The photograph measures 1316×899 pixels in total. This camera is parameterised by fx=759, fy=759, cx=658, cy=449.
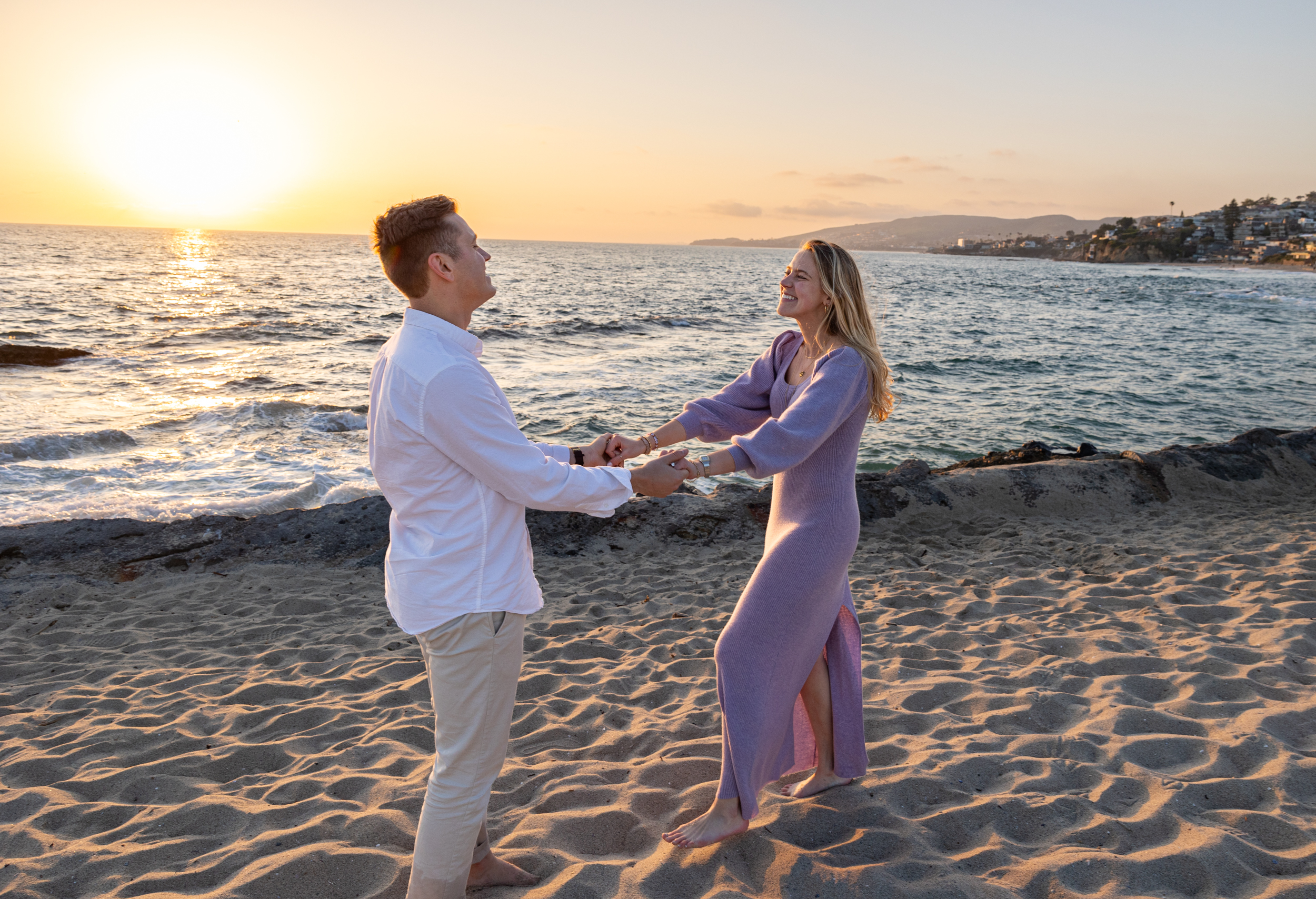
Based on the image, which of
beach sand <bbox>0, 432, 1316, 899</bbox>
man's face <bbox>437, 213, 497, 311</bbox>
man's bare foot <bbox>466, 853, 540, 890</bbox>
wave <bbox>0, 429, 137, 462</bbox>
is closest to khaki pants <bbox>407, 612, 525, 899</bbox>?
man's bare foot <bbox>466, 853, 540, 890</bbox>

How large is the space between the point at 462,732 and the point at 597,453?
109cm

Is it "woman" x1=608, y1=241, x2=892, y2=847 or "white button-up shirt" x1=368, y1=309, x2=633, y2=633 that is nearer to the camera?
"white button-up shirt" x1=368, y1=309, x2=633, y2=633

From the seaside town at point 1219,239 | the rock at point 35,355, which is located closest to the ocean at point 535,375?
the rock at point 35,355

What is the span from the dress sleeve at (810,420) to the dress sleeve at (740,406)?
496 mm

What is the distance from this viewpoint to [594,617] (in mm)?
5320

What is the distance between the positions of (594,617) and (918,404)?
12.6 m

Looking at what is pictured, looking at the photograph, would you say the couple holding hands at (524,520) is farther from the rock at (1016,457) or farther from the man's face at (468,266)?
the rock at (1016,457)

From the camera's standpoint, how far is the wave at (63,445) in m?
10.4

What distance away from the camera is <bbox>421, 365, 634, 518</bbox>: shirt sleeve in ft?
6.64

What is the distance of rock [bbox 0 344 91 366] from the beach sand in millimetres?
14255

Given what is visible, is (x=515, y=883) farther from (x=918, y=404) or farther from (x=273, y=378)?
(x=273, y=378)

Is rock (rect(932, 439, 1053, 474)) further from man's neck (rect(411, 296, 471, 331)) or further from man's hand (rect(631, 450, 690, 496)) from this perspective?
man's neck (rect(411, 296, 471, 331))

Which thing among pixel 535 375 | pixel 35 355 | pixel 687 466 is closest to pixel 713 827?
pixel 687 466

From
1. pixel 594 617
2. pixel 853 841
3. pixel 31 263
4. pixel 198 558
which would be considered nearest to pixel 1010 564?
pixel 594 617
